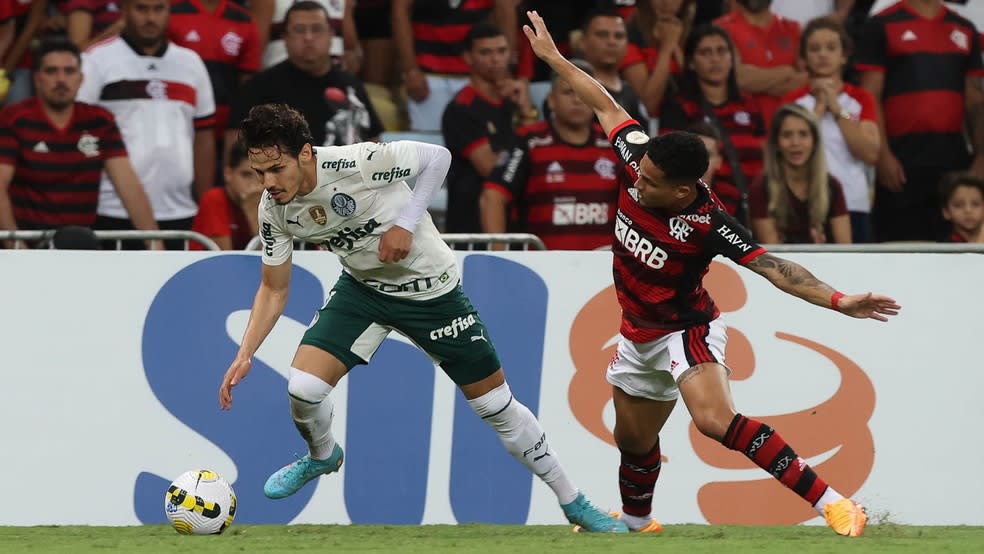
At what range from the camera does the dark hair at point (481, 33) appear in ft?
37.8

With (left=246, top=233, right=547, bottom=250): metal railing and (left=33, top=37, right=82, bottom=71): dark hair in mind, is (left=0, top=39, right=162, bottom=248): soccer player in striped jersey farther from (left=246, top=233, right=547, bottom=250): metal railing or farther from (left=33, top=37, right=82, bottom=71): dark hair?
(left=246, top=233, right=547, bottom=250): metal railing

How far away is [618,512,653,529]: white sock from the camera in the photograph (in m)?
8.47

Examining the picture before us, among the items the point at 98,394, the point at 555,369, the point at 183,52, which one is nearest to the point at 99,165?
the point at 183,52

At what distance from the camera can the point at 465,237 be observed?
9508 millimetres

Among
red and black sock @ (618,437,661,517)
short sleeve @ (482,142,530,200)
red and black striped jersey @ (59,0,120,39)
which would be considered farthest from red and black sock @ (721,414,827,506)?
red and black striped jersey @ (59,0,120,39)

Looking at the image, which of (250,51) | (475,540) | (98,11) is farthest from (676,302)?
(98,11)

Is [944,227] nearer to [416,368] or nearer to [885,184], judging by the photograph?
[885,184]

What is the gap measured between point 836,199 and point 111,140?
16.7 feet

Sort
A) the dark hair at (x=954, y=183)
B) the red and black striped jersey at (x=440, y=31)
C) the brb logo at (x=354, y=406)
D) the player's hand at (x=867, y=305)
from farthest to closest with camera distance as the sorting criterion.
→ the red and black striped jersey at (x=440, y=31) < the dark hair at (x=954, y=183) < the brb logo at (x=354, y=406) < the player's hand at (x=867, y=305)

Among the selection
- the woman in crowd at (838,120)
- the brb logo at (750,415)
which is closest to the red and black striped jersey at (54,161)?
the brb logo at (750,415)

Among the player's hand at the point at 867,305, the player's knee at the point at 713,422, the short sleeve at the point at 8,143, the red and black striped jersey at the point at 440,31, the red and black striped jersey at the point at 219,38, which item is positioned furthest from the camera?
the red and black striped jersey at the point at 440,31

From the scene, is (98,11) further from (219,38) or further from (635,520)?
(635,520)

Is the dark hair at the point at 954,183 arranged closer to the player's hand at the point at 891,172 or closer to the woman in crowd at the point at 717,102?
the player's hand at the point at 891,172

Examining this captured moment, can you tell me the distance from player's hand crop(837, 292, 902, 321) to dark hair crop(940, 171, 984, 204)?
449 centimetres
